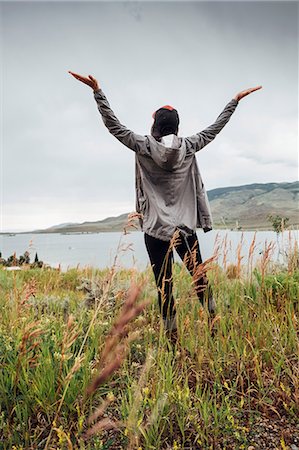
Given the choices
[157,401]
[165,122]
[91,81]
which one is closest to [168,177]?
[165,122]

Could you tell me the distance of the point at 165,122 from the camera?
3473 mm

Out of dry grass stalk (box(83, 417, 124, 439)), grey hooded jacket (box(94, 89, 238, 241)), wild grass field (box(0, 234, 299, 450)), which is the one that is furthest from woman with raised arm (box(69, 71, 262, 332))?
dry grass stalk (box(83, 417, 124, 439))

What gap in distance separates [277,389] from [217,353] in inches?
19.3

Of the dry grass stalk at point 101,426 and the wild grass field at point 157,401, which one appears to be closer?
the dry grass stalk at point 101,426

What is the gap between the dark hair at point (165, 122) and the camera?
3.47m

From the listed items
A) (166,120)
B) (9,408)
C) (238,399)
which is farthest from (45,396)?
(166,120)

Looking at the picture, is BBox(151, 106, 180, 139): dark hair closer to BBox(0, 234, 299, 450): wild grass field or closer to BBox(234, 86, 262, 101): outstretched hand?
BBox(234, 86, 262, 101): outstretched hand

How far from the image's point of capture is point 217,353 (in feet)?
8.71

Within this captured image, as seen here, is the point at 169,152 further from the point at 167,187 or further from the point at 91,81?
the point at 91,81

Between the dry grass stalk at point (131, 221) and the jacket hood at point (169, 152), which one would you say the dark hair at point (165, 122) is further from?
the dry grass stalk at point (131, 221)

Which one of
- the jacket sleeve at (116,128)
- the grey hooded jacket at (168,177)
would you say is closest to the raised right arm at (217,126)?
the grey hooded jacket at (168,177)

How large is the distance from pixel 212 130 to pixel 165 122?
552 mm

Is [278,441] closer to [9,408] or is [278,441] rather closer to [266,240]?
[9,408]

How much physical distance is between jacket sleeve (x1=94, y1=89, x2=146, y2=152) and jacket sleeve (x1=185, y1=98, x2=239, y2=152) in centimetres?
54
